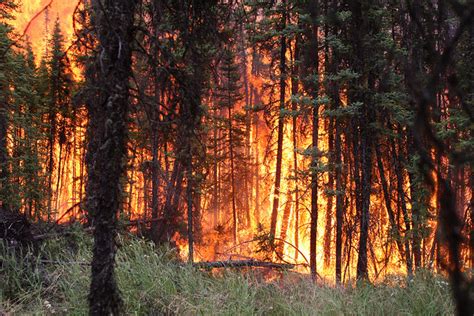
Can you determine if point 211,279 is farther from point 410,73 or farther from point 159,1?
point 410,73

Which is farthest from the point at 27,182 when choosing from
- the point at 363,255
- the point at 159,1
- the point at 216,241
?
the point at 159,1

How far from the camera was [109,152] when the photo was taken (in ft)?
11.6

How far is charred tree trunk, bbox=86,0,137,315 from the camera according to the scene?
3.53 metres

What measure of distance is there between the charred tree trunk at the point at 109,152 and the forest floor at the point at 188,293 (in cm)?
114

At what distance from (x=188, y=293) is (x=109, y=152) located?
7.77 ft

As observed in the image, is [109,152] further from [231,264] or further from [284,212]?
[284,212]

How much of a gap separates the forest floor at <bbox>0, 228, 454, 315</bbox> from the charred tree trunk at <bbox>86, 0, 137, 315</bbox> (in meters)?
1.14

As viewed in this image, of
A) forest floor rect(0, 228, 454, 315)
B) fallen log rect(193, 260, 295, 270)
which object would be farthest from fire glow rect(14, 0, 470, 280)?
forest floor rect(0, 228, 454, 315)

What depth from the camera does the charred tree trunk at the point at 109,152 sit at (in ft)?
11.6

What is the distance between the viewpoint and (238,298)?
5.02m

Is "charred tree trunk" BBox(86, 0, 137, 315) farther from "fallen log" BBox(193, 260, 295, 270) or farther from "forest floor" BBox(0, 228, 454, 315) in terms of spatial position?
"fallen log" BBox(193, 260, 295, 270)

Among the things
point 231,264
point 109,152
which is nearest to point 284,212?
point 231,264

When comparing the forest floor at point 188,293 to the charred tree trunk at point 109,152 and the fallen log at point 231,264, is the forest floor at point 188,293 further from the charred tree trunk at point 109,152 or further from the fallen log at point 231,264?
the charred tree trunk at point 109,152

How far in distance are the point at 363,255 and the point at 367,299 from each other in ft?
27.1
